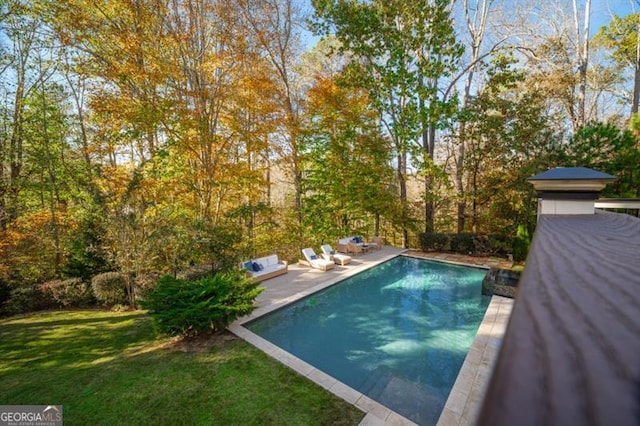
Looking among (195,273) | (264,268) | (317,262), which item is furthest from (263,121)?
(195,273)

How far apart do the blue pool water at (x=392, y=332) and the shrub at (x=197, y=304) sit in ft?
3.52

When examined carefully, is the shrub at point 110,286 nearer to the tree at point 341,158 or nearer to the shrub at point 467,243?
the tree at point 341,158

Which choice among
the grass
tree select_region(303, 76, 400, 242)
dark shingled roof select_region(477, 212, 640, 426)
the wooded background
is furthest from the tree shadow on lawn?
tree select_region(303, 76, 400, 242)

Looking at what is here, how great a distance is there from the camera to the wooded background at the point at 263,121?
9.62 m

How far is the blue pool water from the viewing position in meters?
5.12

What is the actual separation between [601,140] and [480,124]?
4634 millimetres

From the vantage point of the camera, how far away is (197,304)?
240 inches

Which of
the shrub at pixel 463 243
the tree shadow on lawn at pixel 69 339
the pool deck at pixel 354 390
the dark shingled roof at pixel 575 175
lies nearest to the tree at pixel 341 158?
the shrub at pixel 463 243

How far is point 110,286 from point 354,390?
8800 millimetres

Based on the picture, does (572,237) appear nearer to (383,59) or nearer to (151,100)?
(151,100)

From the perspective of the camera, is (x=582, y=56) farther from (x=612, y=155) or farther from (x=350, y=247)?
(x=350, y=247)

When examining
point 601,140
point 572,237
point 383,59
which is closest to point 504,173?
point 601,140

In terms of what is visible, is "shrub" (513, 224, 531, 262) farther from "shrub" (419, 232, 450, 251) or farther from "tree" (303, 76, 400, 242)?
"tree" (303, 76, 400, 242)

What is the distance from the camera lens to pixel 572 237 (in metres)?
1.54
